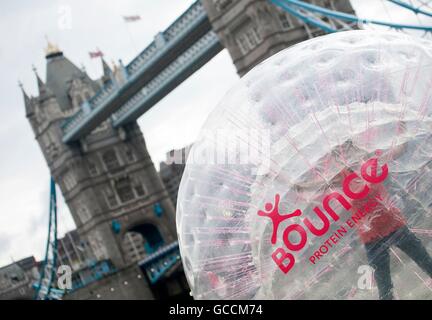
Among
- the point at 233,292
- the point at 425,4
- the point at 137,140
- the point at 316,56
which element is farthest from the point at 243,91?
the point at 137,140

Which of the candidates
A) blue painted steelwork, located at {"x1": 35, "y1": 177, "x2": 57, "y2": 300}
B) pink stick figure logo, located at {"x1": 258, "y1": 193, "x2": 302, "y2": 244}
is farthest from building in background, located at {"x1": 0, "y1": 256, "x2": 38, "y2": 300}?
pink stick figure logo, located at {"x1": 258, "y1": 193, "x2": 302, "y2": 244}

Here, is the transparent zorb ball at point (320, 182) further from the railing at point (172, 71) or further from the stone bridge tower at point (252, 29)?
the railing at point (172, 71)

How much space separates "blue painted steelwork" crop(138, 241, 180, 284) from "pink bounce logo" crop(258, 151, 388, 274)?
38410 mm

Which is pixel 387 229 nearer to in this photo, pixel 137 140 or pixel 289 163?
pixel 289 163

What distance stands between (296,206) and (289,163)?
38 centimetres

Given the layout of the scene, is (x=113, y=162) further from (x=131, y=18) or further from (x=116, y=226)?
(x=131, y=18)

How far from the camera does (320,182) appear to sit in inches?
246

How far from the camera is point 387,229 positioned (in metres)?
6.14

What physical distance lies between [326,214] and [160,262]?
40.8 metres

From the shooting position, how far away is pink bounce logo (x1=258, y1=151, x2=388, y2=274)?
6117 millimetres

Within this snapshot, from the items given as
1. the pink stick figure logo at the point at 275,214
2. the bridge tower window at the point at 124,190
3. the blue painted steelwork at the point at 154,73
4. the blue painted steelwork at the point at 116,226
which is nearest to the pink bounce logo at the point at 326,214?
the pink stick figure logo at the point at 275,214

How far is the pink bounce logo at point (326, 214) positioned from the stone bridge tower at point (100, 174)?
41276 millimetres

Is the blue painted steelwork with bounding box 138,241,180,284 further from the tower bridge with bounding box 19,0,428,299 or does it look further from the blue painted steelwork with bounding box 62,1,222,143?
the blue painted steelwork with bounding box 62,1,222,143

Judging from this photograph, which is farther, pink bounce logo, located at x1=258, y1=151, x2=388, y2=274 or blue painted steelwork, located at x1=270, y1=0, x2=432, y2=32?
blue painted steelwork, located at x1=270, y1=0, x2=432, y2=32
